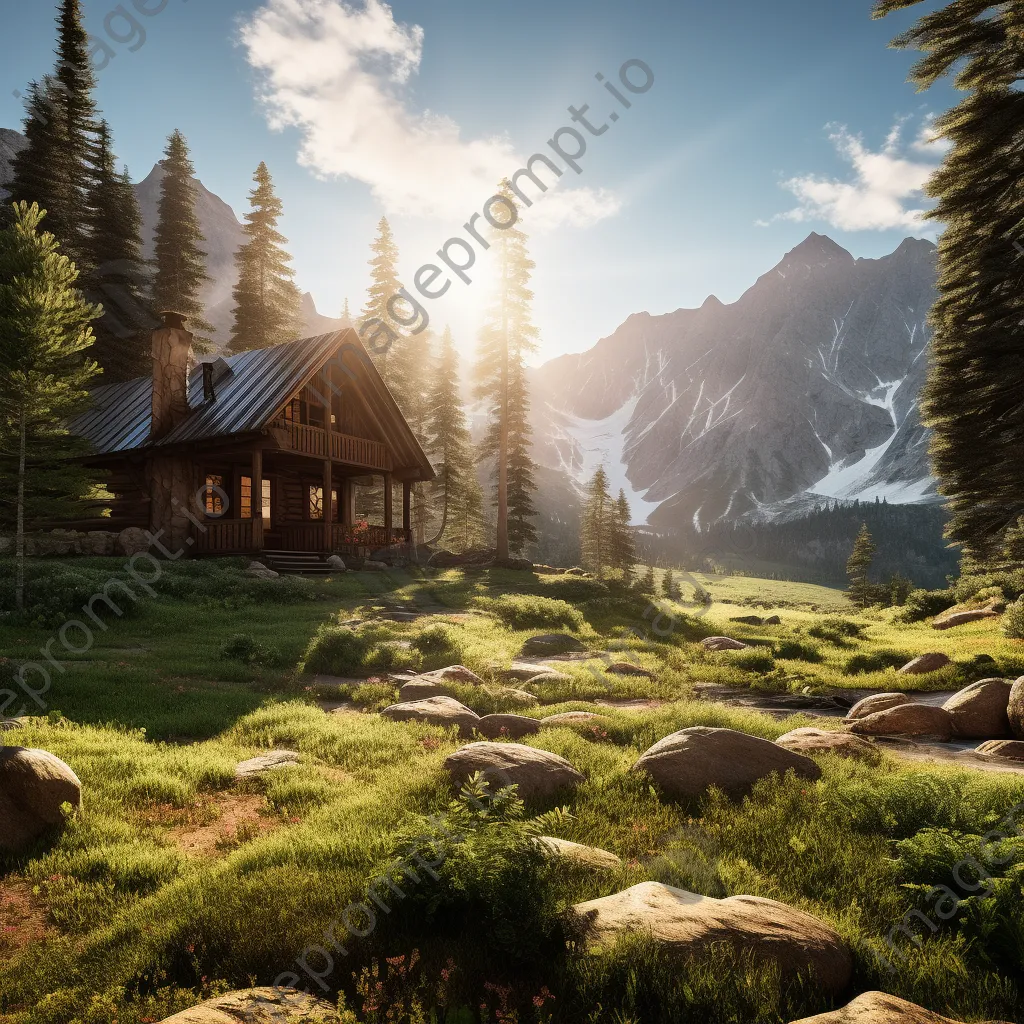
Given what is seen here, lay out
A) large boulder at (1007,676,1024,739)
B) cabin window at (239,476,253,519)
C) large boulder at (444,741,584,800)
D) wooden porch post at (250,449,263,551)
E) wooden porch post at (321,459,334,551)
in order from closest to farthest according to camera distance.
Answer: large boulder at (444,741,584,800) → large boulder at (1007,676,1024,739) → wooden porch post at (250,449,263,551) → wooden porch post at (321,459,334,551) → cabin window at (239,476,253,519)

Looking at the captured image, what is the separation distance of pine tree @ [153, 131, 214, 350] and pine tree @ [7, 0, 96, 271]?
4599mm

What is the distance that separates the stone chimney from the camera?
23219 millimetres

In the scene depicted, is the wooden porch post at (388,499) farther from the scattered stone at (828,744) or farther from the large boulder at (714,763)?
the large boulder at (714,763)

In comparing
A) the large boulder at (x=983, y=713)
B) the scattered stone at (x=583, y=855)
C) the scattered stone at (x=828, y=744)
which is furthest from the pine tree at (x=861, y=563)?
the scattered stone at (x=583, y=855)

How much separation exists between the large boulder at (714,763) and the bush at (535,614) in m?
11.3

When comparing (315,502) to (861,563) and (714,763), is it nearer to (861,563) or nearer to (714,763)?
(714,763)

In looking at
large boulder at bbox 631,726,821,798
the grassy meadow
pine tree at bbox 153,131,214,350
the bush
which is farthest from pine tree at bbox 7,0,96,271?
large boulder at bbox 631,726,821,798

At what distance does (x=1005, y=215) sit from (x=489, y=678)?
1599 cm

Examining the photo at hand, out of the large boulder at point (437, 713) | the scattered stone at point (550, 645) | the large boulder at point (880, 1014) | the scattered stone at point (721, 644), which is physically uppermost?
the large boulder at point (880, 1014)

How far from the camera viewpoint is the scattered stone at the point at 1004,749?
25.3ft

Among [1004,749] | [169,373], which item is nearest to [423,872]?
[1004,749]

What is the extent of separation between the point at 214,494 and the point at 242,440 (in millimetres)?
4615

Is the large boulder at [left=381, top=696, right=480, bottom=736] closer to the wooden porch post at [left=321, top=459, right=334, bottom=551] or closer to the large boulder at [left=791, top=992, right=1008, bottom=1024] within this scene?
the large boulder at [left=791, top=992, right=1008, bottom=1024]

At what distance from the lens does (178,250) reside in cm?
3925
